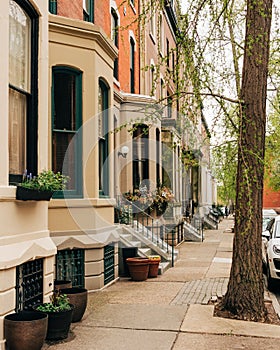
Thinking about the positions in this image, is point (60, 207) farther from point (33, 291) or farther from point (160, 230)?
point (160, 230)

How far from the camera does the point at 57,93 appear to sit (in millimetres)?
10812

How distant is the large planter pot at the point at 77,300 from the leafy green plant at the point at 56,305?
1.63 feet

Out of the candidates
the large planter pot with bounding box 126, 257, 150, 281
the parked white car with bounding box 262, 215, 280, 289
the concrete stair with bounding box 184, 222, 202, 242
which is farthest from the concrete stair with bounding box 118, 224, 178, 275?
the concrete stair with bounding box 184, 222, 202, 242

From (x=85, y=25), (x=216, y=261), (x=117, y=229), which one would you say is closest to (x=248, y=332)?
(x=117, y=229)

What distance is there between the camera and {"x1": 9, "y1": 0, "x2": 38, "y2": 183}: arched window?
7461mm

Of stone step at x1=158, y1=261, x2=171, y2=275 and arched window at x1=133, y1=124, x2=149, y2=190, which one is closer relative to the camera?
stone step at x1=158, y1=261, x2=171, y2=275

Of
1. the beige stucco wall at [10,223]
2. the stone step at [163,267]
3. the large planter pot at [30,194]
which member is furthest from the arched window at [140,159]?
the large planter pot at [30,194]

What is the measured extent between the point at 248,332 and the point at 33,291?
3.31 meters

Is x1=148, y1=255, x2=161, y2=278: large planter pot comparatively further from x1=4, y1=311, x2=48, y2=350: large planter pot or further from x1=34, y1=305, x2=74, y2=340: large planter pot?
x1=4, y1=311, x2=48, y2=350: large planter pot

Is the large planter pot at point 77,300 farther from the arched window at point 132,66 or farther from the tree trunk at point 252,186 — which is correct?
the arched window at point 132,66

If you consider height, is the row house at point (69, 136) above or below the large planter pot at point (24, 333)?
above

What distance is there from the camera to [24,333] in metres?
6.44

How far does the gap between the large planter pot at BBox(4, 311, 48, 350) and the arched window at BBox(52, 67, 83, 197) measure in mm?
4502

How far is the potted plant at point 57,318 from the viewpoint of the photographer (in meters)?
7.36
